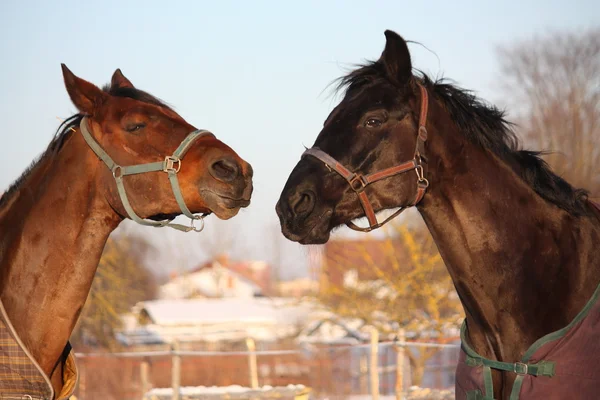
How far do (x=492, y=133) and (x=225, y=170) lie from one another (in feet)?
4.18

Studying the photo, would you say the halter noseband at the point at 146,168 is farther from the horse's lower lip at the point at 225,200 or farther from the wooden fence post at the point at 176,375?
the wooden fence post at the point at 176,375

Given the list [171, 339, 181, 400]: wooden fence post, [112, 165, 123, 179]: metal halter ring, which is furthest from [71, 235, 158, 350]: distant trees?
[112, 165, 123, 179]: metal halter ring

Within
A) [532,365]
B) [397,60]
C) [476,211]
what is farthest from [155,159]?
[532,365]

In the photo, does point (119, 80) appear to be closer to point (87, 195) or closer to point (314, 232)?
point (87, 195)

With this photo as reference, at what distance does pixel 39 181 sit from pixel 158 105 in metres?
0.67

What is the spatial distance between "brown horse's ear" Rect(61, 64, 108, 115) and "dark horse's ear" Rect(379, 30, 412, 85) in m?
1.38

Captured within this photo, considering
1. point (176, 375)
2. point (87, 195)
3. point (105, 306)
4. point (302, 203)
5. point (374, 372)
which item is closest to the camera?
point (302, 203)

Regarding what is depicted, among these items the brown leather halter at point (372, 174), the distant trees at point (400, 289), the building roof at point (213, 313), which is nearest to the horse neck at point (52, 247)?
the brown leather halter at point (372, 174)

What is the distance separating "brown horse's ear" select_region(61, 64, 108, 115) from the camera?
11.4 feet

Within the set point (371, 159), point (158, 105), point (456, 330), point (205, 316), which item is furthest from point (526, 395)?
point (205, 316)

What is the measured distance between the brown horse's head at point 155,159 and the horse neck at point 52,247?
0.10m

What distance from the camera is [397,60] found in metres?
3.50

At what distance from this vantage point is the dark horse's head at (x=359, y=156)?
3346 mm

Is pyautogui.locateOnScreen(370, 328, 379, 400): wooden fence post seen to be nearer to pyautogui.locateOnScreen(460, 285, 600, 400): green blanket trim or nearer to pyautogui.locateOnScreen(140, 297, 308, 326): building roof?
pyautogui.locateOnScreen(460, 285, 600, 400): green blanket trim
